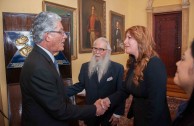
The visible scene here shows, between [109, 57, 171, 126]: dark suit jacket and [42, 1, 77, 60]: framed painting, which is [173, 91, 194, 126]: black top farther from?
[42, 1, 77, 60]: framed painting

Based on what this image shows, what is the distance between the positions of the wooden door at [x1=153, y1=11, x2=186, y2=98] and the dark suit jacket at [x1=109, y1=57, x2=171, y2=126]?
20.1 ft

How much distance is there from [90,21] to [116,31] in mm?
1815

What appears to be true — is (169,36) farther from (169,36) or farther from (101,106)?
(101,106)

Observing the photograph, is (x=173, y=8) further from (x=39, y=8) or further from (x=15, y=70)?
(x=15, y=70)

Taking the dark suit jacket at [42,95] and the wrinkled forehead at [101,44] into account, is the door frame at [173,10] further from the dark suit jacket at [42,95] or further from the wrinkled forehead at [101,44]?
the dark suit jacket at [42,95]

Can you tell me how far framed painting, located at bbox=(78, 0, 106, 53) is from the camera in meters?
5.77

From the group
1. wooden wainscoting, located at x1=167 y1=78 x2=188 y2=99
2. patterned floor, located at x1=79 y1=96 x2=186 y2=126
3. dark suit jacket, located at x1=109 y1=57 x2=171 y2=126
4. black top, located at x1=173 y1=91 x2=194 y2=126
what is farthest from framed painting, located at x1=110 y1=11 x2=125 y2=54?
black top, located at x1=173 y1=91 x2=194 y2=126

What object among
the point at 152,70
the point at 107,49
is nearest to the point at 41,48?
the point at 152,70

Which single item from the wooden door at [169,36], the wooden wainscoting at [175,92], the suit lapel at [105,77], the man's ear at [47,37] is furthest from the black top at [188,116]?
the wooden door at [169,36]

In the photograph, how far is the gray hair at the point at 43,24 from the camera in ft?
5.83

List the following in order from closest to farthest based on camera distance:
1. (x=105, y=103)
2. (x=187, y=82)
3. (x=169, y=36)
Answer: (x=187, y=82)
(x=105, y=103)
(x=169, y=36)

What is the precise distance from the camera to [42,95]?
169 cm

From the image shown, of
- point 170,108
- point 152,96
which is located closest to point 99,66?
point 152,96

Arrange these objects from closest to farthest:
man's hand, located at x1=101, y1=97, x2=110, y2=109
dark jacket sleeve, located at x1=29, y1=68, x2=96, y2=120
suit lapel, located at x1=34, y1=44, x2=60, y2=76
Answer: dark jacket sleeve, located at x1=29, y1=68, x2=96, y2=120 < suit lapel, located at x1=34, y1=44, x2=60, y2=76 < man's hand, located at x1=101, y1=97, x2=110, y2=109
